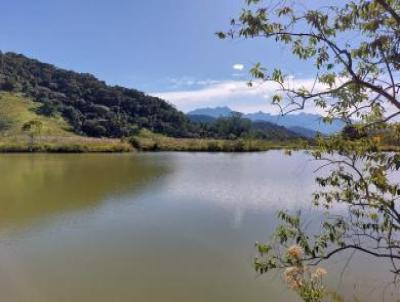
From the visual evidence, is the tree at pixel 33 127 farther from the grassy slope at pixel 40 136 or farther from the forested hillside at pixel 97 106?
the forested hillside at pixel 97 106

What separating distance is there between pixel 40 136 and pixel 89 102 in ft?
177

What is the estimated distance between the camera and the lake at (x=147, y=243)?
38.1 feet

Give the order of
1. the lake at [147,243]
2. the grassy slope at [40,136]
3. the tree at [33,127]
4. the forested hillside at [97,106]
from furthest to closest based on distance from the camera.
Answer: the forested hillside at [97,106]
the tree at [33,127]
the grassy slope at [40,136]
the lake at [147,243]

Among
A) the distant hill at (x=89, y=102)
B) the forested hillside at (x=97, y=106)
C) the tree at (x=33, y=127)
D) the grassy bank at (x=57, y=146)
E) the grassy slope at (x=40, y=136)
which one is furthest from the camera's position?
the distant hill at (x=89, y=102)

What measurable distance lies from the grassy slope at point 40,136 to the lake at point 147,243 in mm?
40149

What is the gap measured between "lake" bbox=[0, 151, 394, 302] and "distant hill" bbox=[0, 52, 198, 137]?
87.5m

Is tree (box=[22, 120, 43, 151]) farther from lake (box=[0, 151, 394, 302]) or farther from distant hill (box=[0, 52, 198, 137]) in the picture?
lake (box=[0, 151, 394, 302])

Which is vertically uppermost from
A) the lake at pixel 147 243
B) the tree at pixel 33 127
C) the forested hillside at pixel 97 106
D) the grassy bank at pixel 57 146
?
the forested hillside at pixel 97 106

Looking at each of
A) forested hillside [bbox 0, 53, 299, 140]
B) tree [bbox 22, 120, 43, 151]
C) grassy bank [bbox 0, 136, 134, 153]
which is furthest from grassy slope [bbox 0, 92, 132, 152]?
forested hillside [bbox 0, 53, 299, 140]

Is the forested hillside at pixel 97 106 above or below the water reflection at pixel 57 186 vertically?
above

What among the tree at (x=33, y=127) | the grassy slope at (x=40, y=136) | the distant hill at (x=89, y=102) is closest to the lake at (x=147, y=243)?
the grassy slope at (x=40, y=136)

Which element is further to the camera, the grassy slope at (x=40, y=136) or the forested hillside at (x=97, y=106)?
the forested hillside at (x=97, y=106)

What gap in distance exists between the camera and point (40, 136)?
3413 inches

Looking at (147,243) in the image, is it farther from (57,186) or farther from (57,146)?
(57,146)
